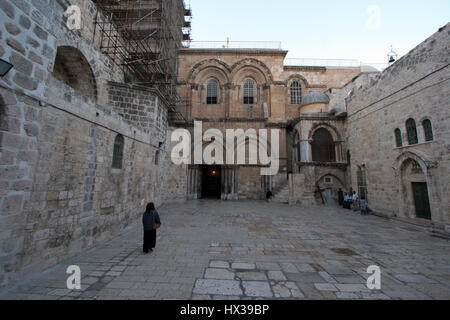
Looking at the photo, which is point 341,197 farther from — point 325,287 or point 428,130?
point 325,287

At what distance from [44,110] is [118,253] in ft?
11.5

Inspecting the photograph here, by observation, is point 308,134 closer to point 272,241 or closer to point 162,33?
point 272,241

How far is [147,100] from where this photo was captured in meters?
10.1

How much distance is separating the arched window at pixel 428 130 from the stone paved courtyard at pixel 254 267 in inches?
164

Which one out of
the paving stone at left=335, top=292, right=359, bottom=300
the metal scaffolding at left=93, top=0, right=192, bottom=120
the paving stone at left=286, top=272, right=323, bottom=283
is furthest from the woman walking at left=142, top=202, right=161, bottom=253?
the metal scaffolding at left=93, top=0, right=192, bottom=120

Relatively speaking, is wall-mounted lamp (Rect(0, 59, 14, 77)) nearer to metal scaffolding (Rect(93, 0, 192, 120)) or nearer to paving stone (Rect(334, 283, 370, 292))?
paving stone (Rect(334, 283, 370, 292))

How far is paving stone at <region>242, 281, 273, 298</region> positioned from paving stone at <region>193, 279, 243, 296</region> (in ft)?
0.40

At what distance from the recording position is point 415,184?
869 centimetres

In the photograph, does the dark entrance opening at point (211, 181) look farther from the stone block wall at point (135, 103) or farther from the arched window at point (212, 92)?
the stone block wall at point (135, 103)

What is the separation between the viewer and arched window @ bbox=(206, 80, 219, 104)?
1814 centimetres

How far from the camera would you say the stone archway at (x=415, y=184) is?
765cm

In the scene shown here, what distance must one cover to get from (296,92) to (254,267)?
2026 cm

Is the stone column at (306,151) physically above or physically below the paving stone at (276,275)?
above

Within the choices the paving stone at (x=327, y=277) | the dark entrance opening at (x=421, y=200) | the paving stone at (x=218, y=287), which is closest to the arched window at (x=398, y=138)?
the dark entrance opening at (x=421, y=200)
